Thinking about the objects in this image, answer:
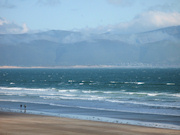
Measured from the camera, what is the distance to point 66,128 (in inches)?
1088

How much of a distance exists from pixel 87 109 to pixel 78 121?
9.65 metres

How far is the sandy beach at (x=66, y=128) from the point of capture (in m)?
25.5

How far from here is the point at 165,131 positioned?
26.4 meters

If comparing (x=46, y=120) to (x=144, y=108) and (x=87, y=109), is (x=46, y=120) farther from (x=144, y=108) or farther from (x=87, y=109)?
(x=144, y=108)

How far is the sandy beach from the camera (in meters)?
25.5

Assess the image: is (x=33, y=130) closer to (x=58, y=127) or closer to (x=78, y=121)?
(x=58, y=127)

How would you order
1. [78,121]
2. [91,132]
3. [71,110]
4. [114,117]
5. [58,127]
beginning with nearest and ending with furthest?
[91,132]
[58,127]
[78,121]
[114,117]
[71,110]

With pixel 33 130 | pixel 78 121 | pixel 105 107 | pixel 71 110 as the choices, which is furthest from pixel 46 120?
pixel 105 107

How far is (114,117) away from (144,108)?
7.89 m

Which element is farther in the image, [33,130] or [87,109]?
[87,109]

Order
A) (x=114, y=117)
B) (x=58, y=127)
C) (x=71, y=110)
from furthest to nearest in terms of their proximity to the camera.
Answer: (x=71, y=110), (x=114, y=117), (x=58, y=127)

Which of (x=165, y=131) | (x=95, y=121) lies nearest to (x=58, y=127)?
(x=95, y=121)

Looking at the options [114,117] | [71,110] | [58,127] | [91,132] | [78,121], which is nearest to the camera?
[91,132]

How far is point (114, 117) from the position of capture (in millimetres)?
34625
